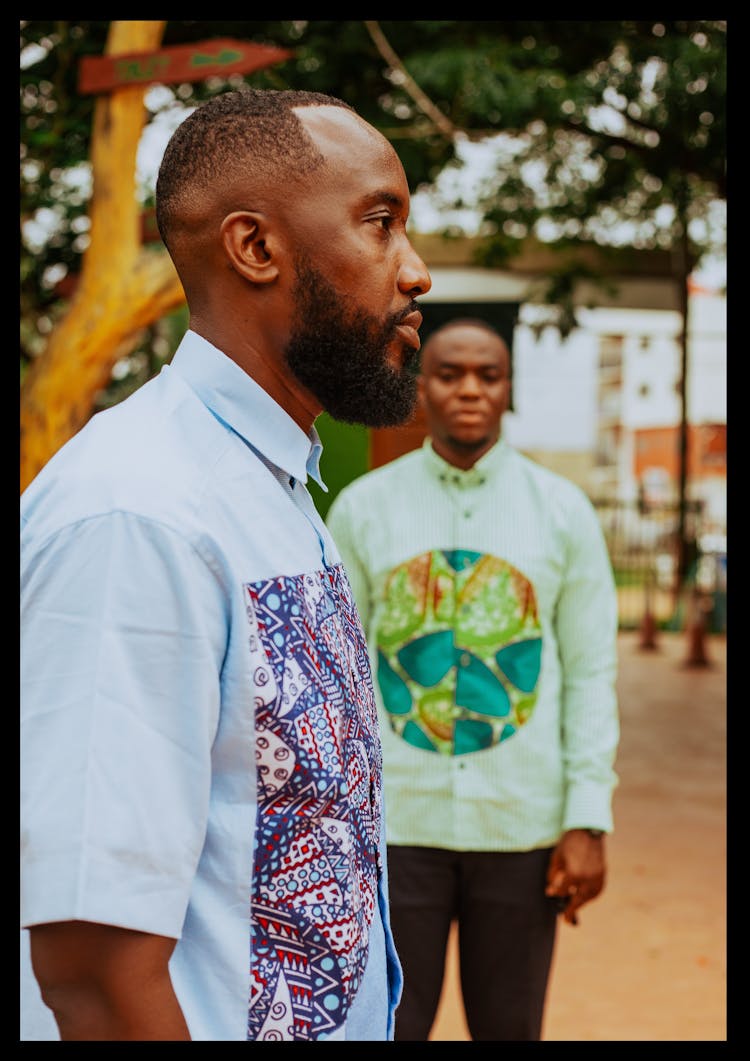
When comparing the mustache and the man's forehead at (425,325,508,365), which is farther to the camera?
the man's forehead at (425,325,508,365)

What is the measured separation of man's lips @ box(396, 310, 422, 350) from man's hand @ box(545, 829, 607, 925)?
1.87 m

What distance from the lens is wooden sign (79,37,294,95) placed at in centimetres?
577

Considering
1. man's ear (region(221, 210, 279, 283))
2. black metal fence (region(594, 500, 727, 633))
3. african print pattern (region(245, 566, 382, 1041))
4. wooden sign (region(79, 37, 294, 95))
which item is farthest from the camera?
black metal fence (region(594, 500, 727, 633))

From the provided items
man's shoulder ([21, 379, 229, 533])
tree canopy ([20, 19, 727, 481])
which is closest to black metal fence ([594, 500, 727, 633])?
tree canopy ([20, 19, 727, 481])

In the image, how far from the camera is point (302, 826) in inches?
51.1

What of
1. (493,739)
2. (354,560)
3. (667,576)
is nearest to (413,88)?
(354,560)

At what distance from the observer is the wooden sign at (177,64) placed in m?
5.77

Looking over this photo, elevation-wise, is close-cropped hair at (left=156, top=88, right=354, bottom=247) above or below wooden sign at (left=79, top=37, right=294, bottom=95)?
below

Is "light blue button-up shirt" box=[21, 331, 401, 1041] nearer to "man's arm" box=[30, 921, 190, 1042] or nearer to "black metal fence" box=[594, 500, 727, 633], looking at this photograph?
"man's arm" box=[30, 921, 190, 1042]

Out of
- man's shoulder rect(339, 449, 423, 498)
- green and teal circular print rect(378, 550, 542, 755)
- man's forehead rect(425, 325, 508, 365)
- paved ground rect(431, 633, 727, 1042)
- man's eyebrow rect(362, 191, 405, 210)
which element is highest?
man's forehead rect(425, 325, 508, 365)

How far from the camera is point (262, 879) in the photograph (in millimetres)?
1275

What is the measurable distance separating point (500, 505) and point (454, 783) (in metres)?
0.72
